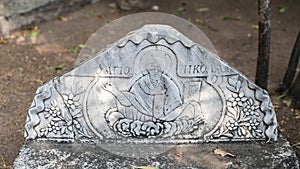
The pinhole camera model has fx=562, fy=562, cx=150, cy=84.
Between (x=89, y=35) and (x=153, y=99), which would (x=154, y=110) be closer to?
(x=153, y=99)

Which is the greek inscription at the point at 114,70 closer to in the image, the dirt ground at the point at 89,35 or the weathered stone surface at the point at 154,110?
the weathered stone surface at the point at 154,110

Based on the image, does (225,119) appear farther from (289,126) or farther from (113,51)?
(289,126)

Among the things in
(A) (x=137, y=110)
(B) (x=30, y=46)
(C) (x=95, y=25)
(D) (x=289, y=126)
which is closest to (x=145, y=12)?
(C) (x=95, y=25)

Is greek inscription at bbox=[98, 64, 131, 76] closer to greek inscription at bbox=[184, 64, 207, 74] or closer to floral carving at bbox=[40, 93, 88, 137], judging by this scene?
floral carving at bbox=[40, 93, 88, 137]

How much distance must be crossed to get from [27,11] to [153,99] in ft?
9.99

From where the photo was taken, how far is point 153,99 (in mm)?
3377

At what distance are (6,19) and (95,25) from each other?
37.6 inches

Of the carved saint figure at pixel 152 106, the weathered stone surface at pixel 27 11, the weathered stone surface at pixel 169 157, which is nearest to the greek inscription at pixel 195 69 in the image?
the carved saint figure at pixel 152 106

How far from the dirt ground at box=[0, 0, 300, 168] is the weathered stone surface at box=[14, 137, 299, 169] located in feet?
2.02

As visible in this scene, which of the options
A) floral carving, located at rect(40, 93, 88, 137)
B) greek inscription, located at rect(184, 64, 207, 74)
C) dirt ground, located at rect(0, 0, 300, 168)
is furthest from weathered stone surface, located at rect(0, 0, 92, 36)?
greek inscription, located at rect(184, 64, 207, 74)

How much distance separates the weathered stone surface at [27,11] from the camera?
5.78 metres

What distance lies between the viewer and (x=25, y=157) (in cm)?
319

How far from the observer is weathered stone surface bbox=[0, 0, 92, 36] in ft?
19.0

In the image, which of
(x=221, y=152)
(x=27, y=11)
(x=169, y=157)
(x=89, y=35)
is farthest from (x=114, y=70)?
(x=27, y=11)
